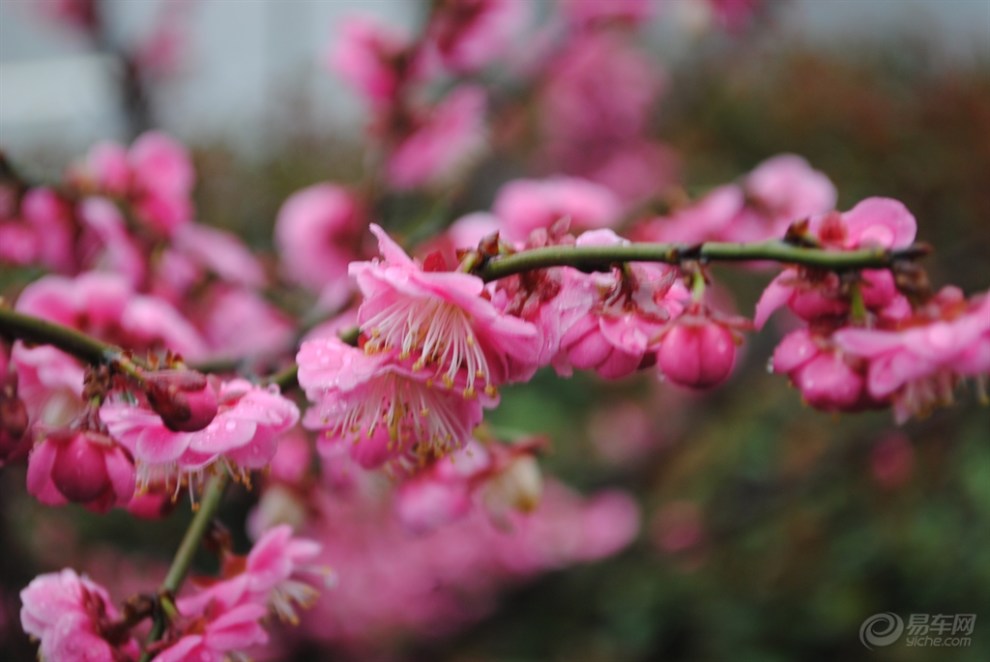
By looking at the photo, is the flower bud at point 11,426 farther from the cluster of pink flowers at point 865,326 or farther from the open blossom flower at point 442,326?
the cluster of pink flowers at point 865,326

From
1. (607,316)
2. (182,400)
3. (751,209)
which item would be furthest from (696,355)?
(751,209)

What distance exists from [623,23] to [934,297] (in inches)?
58.2

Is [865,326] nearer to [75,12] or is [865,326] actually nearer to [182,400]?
[182,400]

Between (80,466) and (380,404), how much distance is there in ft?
0.57

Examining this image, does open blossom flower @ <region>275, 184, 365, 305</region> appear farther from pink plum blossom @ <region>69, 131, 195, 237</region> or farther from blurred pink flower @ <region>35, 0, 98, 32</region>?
blurred pink flower @ <region>35, 0, 98, 32</region>

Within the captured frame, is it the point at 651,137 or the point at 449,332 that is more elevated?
the point at 651,137

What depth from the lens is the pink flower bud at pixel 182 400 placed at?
19.7 inches

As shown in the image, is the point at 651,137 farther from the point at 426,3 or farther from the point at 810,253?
the point at 810,253

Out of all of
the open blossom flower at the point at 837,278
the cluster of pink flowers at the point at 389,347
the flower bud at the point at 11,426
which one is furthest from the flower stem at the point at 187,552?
the open blossom flower at the point at 837,278

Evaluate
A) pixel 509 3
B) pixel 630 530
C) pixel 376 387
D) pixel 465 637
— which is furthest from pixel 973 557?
pixel 376 387

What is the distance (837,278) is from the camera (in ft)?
1.76

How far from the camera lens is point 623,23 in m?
1.88

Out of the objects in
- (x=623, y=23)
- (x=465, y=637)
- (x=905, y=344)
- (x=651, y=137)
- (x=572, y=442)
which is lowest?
(x=465, y=637)

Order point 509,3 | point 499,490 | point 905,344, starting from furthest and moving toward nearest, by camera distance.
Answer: point 509,3
point 499,490
point 905,344
